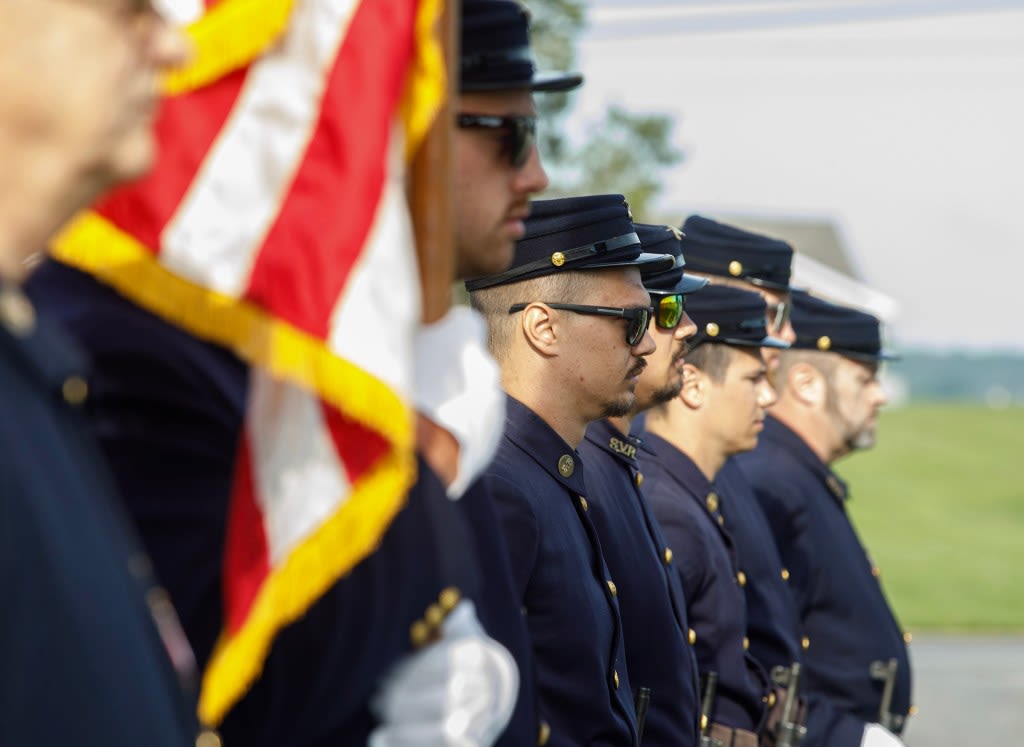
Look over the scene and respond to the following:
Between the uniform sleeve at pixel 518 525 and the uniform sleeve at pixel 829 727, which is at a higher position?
the uniform sleeve at pixel 518 525

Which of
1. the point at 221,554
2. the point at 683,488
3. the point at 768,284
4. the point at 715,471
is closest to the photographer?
the point at 221,554

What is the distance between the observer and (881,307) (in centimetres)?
4650

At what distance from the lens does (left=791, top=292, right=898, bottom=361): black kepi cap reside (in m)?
7.86

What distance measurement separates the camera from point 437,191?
7.64 ft

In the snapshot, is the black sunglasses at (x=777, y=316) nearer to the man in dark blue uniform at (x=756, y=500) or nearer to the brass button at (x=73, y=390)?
the man in dark blue uniform at (x=756, y=500)

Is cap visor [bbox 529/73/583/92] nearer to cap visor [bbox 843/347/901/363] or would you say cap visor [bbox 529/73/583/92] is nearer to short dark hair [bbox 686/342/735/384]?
short dark hair [bbox 686/342/735/384]

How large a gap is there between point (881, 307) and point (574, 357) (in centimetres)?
4318

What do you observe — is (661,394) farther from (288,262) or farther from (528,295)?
(288,262)

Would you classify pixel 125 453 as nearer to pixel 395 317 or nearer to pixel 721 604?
pixel 395 317

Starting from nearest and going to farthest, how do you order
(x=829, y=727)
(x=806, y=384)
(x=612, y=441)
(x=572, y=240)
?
(x=572, y=240)
(x=612, y=441)
(x=829, y=727)
(x=806, y=384)

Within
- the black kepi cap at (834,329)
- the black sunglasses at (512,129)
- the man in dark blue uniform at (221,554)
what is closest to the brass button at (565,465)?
the black sunglasses at (512,129)

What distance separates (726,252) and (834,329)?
4.39 ft

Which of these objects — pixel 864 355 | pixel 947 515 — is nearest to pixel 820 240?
pixel 947 515

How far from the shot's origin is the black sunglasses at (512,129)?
2.81 meters
